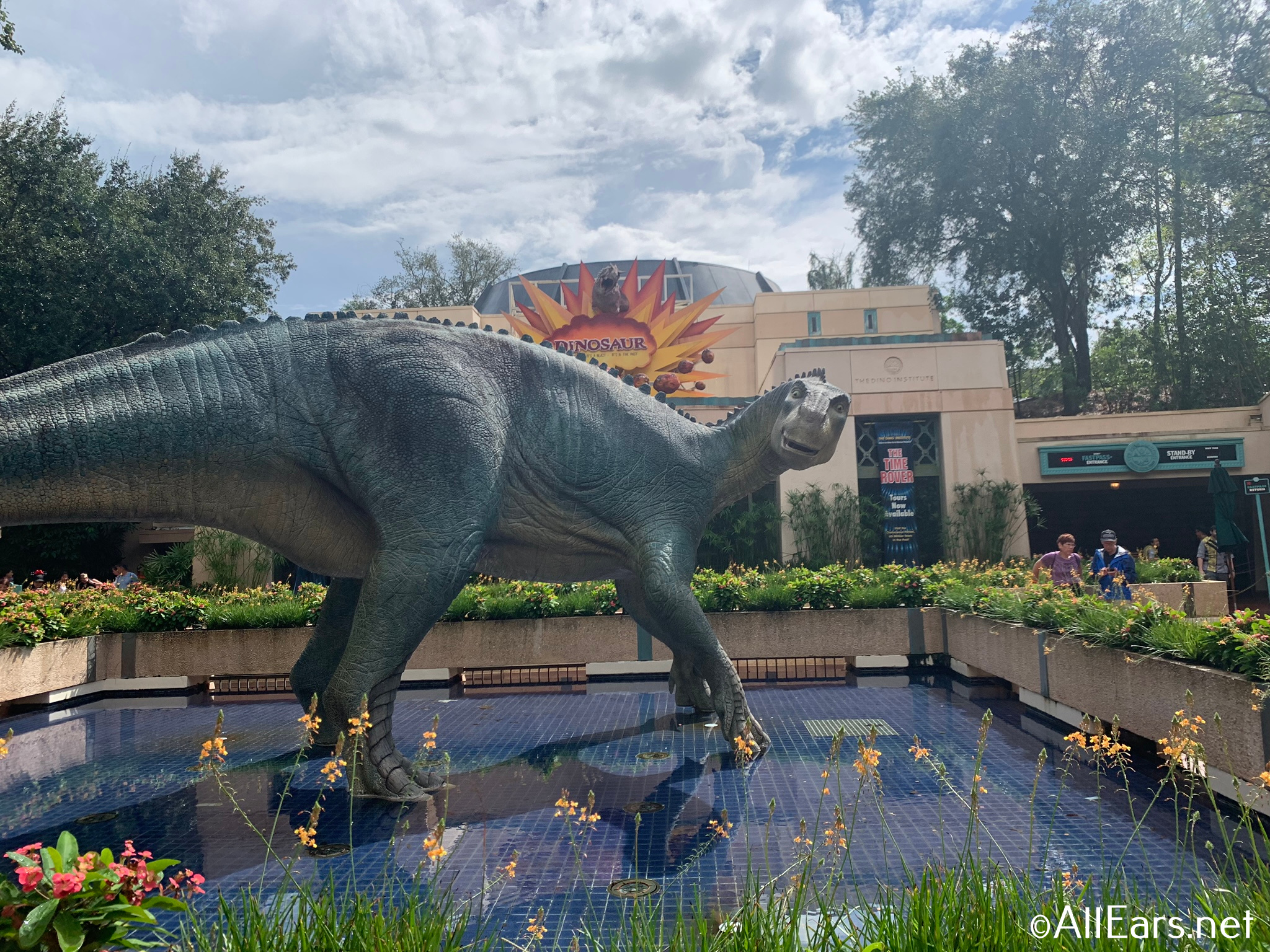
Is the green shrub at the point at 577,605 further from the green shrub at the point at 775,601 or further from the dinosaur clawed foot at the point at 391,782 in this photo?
the dinosaur clawed foot at the point at 391,782

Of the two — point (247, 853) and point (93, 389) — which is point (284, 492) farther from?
point (247, 853)

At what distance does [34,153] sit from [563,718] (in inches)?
790

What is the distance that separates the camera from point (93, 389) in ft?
13.5

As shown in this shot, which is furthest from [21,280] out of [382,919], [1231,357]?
[1231,357]

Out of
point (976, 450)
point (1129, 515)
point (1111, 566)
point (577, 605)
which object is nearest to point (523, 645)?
point (577, 605)

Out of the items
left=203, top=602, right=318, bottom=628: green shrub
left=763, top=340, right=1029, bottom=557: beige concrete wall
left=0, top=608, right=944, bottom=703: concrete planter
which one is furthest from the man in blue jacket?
left=763, top=340, right=1029, bottom=557: beige concrete wall

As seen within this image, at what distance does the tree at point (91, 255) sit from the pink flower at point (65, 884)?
1955cm

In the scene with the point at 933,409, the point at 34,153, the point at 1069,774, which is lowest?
the point at 1069,774

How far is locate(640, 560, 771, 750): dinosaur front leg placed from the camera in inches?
206

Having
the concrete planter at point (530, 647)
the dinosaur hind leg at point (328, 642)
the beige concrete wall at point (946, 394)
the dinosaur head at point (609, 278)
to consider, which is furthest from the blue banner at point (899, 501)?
the dinosaur hind leg at point (328, 642)

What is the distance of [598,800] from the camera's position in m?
4.50

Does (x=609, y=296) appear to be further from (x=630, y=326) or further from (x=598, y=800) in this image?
(x=598, y=800)

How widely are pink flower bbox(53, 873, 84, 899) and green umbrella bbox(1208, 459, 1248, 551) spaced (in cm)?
1537

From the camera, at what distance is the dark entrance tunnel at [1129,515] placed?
22.3 metres
